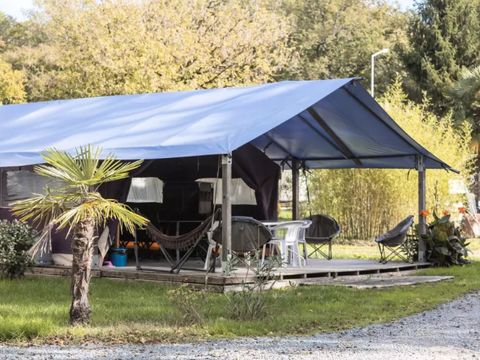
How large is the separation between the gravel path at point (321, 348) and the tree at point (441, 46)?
19.9m

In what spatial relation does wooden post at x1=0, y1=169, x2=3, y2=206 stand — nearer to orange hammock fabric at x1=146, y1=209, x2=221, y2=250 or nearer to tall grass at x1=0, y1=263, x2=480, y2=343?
tall grass at x1=0, y1=263, x2=480, y2=343

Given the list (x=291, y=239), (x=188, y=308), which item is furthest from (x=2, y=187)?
(x=188, y=308)

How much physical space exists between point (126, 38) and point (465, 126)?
8.44m

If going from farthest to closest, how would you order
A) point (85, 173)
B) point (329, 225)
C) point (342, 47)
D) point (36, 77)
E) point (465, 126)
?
1. point (342, 47)
2. point (36, 77)
3. point (465, 126)
4. point (329, 225)
5. point (85, 173)

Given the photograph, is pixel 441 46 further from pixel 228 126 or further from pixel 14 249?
pixel 14 249

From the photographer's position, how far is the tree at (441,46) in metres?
25.7

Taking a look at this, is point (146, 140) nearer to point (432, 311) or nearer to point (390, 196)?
point (432, 311)

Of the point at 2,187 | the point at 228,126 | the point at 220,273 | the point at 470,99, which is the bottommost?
the point at 220,273

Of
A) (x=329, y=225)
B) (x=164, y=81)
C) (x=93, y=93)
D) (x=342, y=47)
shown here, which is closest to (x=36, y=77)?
(x=93, y=93)

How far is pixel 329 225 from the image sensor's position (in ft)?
41.6

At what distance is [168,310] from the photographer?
7.29m

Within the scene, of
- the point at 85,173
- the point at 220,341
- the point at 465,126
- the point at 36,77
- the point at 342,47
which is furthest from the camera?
the point at 342,47

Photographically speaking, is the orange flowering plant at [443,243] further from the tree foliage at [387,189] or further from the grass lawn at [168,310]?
the tree foliage at [387,189]

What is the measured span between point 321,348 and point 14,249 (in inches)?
202
